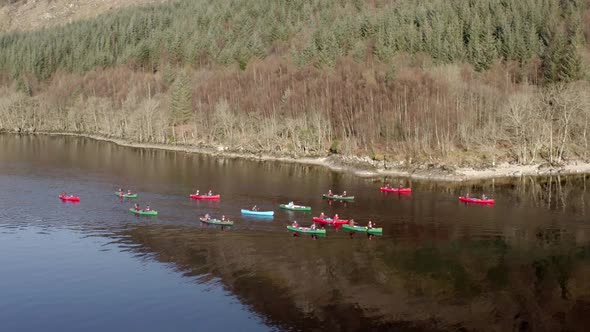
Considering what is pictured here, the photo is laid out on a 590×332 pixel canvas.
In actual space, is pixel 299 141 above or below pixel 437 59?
below

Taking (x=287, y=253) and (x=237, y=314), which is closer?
(x=237, y=314)

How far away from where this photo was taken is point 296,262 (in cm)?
6191

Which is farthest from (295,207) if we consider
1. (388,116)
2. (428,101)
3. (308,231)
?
(428,101)

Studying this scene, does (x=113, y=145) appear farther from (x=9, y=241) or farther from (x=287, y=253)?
(x=287, y=253)

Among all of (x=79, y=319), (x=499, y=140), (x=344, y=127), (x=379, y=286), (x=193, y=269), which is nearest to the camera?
(x=79, y=319)

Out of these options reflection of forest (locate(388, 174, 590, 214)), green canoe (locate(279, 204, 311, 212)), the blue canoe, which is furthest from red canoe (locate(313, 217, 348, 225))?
reflection of forest (locate(388, 174, 590, 214))

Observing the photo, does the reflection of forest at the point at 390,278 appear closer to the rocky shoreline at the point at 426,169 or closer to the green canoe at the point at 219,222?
the green canoe at the point at 219,222

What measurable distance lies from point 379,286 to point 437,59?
141 m

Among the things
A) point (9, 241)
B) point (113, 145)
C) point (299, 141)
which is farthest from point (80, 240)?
point (113, 145)

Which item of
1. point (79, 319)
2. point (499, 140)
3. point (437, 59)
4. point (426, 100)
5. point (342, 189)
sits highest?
point (437, 59)

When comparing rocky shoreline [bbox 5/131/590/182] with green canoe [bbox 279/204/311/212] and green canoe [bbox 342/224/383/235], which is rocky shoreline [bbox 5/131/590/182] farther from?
green canoe [bbox 342/224/383/235]

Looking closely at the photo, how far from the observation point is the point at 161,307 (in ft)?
164

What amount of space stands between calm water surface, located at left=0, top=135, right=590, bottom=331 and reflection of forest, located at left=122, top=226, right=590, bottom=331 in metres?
0.21

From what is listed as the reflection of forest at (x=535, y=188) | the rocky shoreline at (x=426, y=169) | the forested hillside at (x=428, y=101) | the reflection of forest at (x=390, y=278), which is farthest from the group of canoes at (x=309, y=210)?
the forested hillside at (x=428, y=101)
